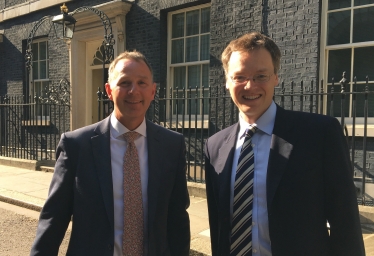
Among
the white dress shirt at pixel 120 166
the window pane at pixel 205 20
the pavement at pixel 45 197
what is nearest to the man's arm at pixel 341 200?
the white dress shirt at pixel 120 166

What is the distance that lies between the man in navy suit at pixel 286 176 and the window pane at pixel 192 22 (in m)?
6.09

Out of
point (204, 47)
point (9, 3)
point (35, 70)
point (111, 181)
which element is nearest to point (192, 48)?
point (204, 47)

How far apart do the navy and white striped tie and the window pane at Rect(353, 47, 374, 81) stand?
464 cm

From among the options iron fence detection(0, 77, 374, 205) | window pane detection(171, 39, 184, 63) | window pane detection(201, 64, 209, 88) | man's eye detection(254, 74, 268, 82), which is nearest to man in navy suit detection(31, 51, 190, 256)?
man's eye detection(254, 74, 268, 82)

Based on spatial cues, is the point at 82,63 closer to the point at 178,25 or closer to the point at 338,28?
the point at 178,25

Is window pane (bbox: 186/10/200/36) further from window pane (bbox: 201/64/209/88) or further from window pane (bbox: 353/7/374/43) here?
window pane (bbox: 353/7/374/43)

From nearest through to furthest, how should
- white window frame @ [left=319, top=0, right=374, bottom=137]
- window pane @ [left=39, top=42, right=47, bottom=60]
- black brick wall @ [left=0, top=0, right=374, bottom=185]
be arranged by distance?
white window frame @ [left=319, top=0, right=374, bottom=137] → black brick wall @ [left=0, top=0, right=374, bottom=185] → window pane @ [left=39, top=42, right=47, bottom=60]

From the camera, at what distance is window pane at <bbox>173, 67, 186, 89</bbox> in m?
8.00

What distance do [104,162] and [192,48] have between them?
630 cm

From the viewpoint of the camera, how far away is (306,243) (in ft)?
5.61

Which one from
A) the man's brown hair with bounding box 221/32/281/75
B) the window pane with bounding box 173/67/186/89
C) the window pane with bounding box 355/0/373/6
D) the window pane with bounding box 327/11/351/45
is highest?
the window pane with bounding box 355/0/373/6

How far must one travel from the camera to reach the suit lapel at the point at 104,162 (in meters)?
1.83

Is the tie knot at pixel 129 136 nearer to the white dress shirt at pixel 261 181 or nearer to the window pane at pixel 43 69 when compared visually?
the white dress shirt at pixel 261 181

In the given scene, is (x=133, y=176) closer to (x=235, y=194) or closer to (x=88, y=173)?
(x=88, y=173)
